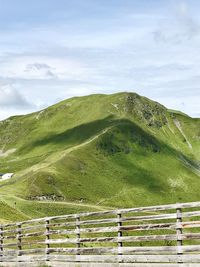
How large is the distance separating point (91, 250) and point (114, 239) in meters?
2.62

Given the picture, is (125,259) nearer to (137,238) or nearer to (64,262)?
(137,238)

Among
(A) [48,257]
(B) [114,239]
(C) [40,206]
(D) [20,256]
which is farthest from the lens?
(C) [40,206]

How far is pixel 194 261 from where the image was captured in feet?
63.3

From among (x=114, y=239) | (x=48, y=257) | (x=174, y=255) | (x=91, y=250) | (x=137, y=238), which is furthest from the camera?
(x=48, y=257)

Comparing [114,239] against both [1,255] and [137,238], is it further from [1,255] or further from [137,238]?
[1,255]

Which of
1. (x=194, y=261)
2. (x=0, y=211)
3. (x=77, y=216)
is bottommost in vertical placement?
(x=194, y=261)

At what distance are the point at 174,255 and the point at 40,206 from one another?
149349mm

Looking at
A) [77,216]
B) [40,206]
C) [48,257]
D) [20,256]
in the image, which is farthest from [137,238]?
[40,206]

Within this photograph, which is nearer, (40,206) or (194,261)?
(194,261)

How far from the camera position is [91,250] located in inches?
1047

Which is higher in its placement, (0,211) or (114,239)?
(0,211)

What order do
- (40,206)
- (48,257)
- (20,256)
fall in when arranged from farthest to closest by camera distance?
(40,206) < (20,256) < (48,257)

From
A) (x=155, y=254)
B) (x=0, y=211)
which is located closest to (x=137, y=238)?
(x=155, y=254)

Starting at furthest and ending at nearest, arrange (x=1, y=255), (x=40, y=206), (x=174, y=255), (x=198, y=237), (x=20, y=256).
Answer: (x=40, y=206)
(x=1, y=255)
(x=20, y=256)
(x=174, y=255)
(x=198, y=237)
